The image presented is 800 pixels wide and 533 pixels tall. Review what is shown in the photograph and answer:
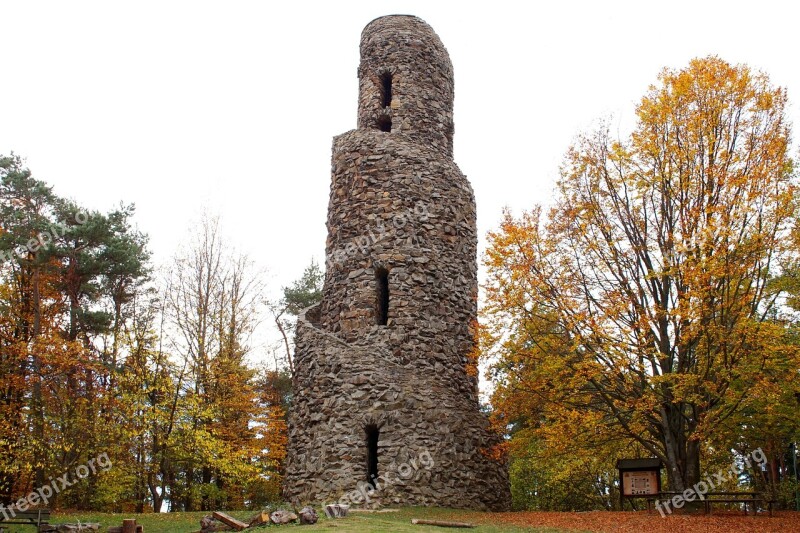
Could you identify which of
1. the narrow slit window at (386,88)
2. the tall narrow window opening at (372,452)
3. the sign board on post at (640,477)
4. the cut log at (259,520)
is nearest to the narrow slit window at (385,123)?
the narrow slit window at (386,88)

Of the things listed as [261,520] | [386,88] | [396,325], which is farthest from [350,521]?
[386,88]

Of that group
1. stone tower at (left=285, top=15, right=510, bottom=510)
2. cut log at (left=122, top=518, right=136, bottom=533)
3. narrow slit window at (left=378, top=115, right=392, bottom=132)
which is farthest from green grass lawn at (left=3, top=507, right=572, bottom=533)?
narrow slit window at (left=378, top=115, right=392, bottom=132)

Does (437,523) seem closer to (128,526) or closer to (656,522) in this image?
(656,522)

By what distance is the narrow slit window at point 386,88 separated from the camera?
68.7ft

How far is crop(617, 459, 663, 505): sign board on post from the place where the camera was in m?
14.8

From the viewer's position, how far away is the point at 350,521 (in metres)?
12.1

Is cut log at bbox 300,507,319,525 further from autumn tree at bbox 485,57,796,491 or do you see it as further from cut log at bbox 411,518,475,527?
autumn tree at bbox 485,57,796,491

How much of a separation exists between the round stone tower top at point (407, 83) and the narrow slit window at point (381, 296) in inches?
163

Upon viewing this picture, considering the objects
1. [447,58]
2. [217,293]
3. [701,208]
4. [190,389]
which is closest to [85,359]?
[190,389]

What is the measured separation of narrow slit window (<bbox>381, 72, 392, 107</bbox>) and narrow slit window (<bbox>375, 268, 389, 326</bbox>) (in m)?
5.58

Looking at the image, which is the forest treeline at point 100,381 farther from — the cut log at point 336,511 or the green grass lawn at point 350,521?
the cut log at point 336,511

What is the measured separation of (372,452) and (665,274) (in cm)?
778

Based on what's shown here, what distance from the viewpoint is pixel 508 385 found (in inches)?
642

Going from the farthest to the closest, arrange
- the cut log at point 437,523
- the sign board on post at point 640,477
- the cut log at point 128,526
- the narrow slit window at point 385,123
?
1. the narrow slit window at point 385,123
2. the sign board on post at point 640,477
3. the cut log at point 128,526
4. the cut log at point 437,523
